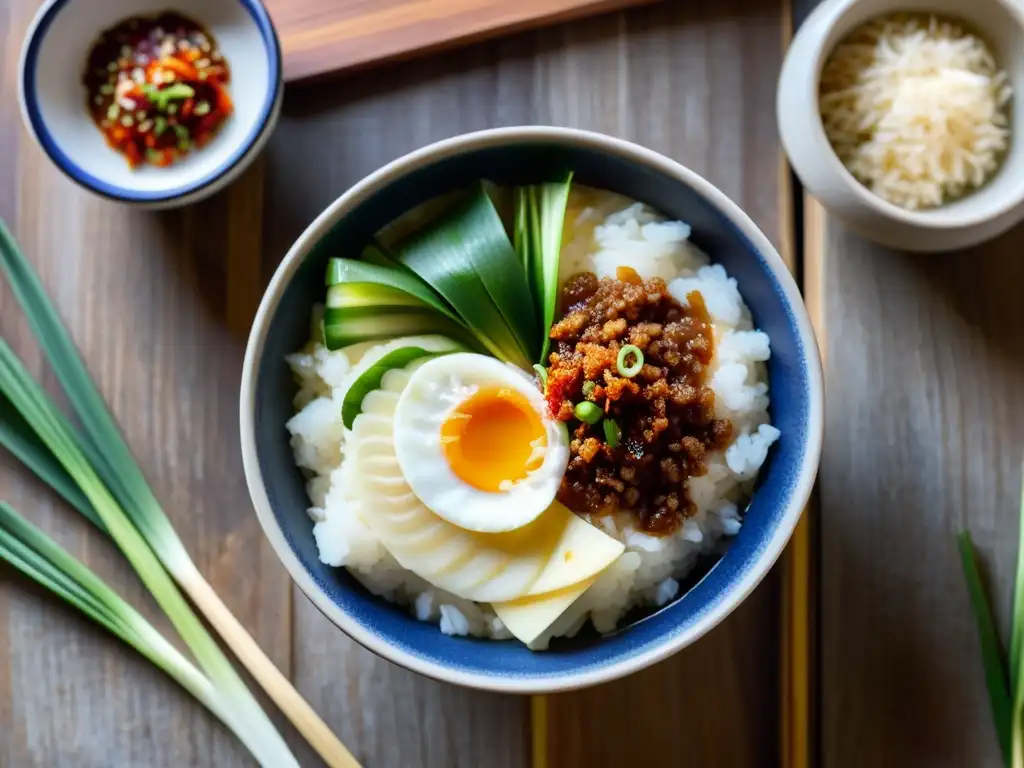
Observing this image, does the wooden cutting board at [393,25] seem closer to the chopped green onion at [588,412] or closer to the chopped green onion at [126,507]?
the chopped green onion at [126,507]

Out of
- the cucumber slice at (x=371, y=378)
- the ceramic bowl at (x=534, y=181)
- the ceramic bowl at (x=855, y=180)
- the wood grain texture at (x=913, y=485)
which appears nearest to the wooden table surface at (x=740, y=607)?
the wood grain texture at (x=913, y=485)

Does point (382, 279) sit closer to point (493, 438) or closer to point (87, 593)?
point (493, 438)

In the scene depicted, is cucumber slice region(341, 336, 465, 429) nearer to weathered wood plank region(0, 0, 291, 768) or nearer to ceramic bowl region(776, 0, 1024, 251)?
weathered wood plank region(0, 0, 291, 768)

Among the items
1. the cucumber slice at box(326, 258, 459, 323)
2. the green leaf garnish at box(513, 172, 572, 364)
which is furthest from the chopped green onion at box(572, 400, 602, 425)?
the cucumber slice at box(326, 258, 459, 323)

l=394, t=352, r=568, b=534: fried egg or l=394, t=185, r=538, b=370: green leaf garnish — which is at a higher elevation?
l=394, t=185, r=538, b=370: green leaf garnish

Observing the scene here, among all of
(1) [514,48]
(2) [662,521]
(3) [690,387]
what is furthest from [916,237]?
(1) [514,48]

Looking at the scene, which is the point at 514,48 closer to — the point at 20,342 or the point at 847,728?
the point at 20,342
